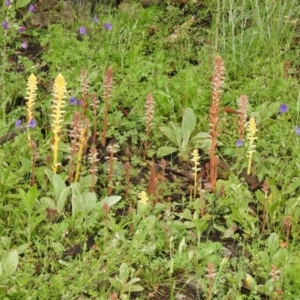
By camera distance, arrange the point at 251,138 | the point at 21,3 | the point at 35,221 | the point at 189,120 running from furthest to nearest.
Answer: the point at 21,3 < the point at 189,120 < the point at 251,138 < the point at 35,221

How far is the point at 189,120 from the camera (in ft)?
13.5

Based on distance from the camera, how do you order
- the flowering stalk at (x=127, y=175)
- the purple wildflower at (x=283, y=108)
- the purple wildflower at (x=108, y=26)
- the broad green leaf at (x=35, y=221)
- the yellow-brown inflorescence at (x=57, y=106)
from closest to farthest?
the broad green leaf at (x=35, y=221) → the yellow-brown inflorescence at (x=57, y=106) → the flowering stalk at (x=127, y=175) → the purple wildflower at (x=283, y=108) → the purple wildflower at (x=108, y=26)

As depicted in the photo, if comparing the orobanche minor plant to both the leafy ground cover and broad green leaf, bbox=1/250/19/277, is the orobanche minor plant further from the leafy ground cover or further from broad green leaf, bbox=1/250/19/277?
broad green leaf, bbox=1/250/19/277

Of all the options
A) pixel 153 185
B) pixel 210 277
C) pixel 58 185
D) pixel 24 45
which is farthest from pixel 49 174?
pixel 24 45

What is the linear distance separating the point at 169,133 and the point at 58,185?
0.85 m

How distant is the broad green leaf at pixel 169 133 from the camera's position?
4078 mm

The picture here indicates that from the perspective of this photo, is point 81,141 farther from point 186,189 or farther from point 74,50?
point 74,50

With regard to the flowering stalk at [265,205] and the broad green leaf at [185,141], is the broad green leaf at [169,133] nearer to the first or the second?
the broad green leaf at [185,141]

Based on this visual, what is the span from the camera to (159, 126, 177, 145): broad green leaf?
13.4 feet

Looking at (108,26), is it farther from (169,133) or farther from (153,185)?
(153,185)

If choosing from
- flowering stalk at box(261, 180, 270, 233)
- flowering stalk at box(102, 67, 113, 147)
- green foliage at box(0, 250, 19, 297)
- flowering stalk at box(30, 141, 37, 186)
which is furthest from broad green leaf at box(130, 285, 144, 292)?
flowering stalk at box(102, 67, 113, 147)

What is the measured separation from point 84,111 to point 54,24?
1496 mm

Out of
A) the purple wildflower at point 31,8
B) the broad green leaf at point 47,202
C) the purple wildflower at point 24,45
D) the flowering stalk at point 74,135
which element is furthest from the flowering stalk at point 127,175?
the purple wildflower at point 31,8

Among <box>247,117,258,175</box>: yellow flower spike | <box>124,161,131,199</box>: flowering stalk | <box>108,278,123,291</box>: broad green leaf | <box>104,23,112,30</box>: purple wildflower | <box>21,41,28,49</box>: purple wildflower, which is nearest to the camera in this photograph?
<box>108,278,123,291</box>: broad green leaf
